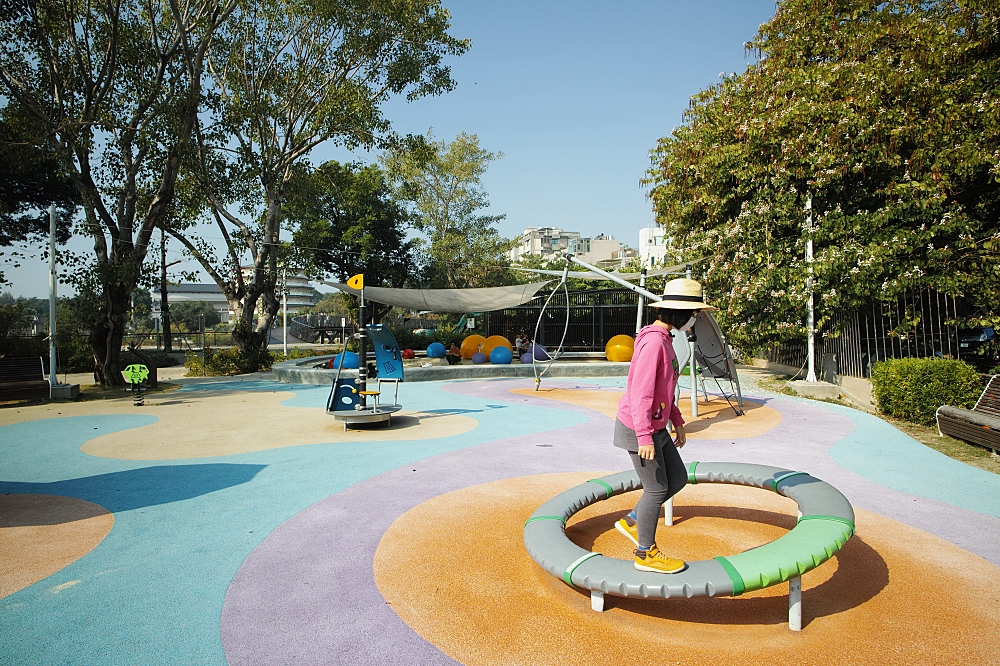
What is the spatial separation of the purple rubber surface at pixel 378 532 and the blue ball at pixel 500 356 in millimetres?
9496

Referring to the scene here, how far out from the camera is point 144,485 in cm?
582

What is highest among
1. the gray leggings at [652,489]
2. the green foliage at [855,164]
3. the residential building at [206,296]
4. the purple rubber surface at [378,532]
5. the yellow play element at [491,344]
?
the residential building at [206,296]

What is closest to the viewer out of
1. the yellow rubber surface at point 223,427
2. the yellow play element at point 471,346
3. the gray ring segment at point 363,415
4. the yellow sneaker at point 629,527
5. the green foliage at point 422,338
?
the yellow sneaker at point 629,527

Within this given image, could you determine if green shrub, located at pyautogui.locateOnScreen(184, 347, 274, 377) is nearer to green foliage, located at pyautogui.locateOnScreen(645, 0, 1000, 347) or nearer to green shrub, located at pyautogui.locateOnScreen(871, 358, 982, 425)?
green foliage, located at pyautogui.locateOnScreen(645, 0, 1000, 347)

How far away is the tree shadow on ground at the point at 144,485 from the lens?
5336 millimetres

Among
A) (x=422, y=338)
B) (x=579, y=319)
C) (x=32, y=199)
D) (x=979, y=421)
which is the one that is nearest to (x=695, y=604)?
(x=979, y=421)

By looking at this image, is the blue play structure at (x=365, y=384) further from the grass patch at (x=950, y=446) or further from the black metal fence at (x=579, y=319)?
the black metal fence at (x=579, y=319)

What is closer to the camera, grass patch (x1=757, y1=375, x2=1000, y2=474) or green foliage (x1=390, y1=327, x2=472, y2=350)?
grass patch (x1=757, y1=375, x2=1000, y2=474)

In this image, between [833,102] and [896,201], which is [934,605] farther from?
[833,102]

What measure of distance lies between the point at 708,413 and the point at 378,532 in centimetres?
716

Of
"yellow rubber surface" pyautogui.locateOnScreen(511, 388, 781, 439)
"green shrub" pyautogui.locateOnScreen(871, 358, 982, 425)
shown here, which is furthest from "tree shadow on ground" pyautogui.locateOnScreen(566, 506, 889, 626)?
"green shrub" pyautogui.locateOnScreen(871, 358, 982, 425)

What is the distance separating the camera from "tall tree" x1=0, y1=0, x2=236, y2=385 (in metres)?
13.3

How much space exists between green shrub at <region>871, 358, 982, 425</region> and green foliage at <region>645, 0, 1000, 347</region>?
2885 millimetres

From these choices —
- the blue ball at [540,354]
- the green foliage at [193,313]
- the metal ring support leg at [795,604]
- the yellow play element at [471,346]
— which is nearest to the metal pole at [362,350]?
the metal ring support leg at [795,604]
